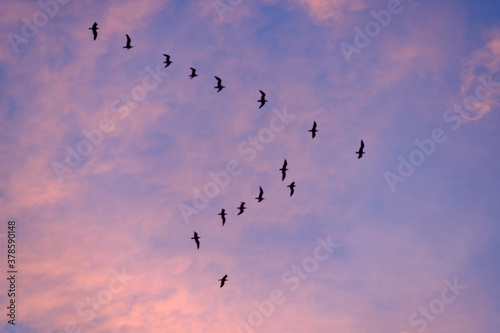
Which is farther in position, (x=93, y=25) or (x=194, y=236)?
(x=194, y=236)

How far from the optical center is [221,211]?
7650cm

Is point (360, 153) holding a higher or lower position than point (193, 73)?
lower

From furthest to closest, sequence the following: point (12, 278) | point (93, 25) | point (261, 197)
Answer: point (261, 197), point (93, 25), point (12, 278)

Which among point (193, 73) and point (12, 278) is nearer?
point (12, 278)

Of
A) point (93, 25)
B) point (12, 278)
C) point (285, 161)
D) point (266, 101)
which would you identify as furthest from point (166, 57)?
point (12, 278)

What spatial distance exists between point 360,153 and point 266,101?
51.9 feet

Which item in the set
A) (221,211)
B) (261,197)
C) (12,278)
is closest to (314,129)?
(261,197)

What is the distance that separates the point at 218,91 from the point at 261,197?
17.3m

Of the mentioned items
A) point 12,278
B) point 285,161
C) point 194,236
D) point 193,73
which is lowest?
point 12,278

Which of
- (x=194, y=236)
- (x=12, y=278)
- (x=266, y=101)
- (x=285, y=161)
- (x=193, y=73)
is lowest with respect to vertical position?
(x=12, y=278)

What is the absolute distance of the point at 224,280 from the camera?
249 feet

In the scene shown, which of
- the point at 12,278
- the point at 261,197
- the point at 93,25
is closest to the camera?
the point at 12,278

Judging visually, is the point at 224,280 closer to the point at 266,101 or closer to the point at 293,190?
the point at 293,190

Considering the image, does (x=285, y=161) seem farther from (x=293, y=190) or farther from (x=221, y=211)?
(x=221, y=211)
